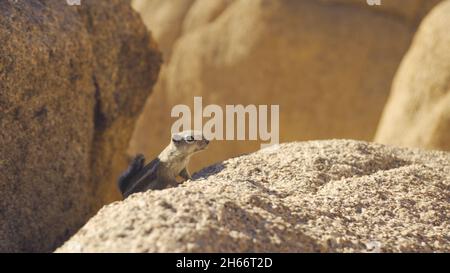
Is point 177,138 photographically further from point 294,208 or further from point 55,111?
point 294,208

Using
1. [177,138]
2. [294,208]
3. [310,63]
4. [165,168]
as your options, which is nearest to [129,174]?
[165,168]

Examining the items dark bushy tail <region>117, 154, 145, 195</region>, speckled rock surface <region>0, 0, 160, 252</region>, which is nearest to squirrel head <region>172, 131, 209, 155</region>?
dark bushy tail <region>117, 154, 145, 195</region>

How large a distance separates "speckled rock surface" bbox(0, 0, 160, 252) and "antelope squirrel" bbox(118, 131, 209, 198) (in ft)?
1.23

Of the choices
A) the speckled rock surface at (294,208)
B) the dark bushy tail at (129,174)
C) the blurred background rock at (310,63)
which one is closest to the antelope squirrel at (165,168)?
the dark bushy tail at (129,174)

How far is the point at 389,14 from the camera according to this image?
38.4 feet

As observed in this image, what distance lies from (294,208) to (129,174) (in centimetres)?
176

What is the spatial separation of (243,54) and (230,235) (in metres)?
8.53

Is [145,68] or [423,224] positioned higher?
[145,68]

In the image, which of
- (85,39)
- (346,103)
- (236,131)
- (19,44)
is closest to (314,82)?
(346,103)

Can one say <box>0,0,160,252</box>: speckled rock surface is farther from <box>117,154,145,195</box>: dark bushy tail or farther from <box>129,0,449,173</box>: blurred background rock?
<box>129,0,449,173</box>: blurred background rock

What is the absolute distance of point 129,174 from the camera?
5598mm
